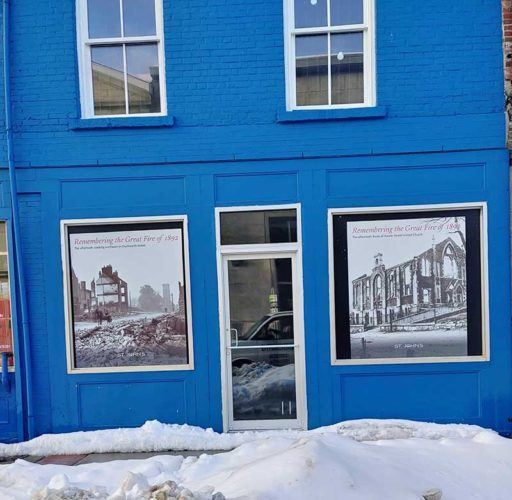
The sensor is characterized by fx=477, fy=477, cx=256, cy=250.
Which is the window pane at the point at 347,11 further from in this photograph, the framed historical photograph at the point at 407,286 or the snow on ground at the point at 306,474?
the snow on ground at the point at 306,474

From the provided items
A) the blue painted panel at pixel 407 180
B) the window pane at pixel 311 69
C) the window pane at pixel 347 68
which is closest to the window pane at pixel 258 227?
the blue painted panel at pixel 407 180

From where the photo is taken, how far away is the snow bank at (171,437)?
503 cm

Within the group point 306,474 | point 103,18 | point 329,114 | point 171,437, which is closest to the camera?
point 306,474

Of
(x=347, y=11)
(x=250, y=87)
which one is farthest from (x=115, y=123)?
(x=347, y=11)

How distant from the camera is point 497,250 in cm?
518

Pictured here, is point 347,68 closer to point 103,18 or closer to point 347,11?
point 347,11

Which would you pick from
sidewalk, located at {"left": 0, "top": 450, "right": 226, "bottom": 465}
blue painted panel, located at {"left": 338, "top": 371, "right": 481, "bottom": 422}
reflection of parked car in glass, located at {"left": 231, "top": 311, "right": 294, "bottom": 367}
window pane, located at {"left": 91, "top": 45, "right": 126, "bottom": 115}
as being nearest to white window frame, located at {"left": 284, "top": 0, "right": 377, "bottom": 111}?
window pane, located at {"left": 91, "top": 45, "right": 126, "bottom": 115}

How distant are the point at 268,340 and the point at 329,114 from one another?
2612mm

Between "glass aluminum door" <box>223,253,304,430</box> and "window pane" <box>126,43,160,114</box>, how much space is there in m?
2.01

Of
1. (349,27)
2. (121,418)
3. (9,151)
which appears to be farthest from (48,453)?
(349,27)

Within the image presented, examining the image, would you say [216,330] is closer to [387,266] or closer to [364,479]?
[387,266]

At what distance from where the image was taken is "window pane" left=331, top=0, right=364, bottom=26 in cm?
531

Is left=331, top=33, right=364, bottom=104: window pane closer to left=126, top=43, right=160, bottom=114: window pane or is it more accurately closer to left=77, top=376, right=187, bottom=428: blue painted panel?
left=126, top=43, right=160, bottom=114: window pane

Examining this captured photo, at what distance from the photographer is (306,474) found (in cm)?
274
